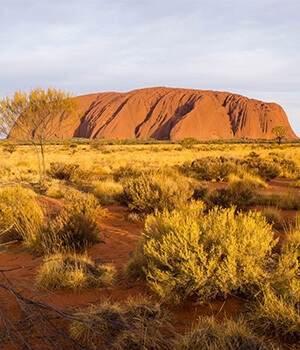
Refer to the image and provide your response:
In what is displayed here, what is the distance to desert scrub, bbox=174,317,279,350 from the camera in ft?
8.49

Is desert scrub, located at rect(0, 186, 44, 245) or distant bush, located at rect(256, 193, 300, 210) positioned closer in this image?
desert scrub, located at rect(0, 186, 44, 245)

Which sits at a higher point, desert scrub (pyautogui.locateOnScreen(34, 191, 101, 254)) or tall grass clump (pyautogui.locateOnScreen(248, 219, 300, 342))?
tall grass clump (pyautogui.locateOnScreen(248, 219, 300, 342))

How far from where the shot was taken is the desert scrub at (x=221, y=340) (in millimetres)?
2588

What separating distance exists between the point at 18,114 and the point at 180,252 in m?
12.6

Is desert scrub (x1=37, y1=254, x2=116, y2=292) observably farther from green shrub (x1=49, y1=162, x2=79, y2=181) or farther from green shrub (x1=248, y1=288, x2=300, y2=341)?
green shrub (x1=49, y1=162, x2=79, y2=181)

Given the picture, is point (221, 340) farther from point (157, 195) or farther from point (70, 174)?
point (70, 174)

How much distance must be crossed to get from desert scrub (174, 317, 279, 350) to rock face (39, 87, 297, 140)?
111747mm

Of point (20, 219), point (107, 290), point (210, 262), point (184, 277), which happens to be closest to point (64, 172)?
point (20, 219)

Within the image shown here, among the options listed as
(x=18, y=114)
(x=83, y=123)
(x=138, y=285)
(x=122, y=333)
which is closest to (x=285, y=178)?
(x=18, y=114)

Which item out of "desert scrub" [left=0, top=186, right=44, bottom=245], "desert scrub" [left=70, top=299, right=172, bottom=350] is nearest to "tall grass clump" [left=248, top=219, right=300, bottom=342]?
"desert scrub" [left=70, top=299, right=172, bottom=350]

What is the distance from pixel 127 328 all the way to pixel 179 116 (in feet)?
416

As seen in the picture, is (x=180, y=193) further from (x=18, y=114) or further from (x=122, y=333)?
(x=18, y=114)

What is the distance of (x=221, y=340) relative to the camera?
8.72ft

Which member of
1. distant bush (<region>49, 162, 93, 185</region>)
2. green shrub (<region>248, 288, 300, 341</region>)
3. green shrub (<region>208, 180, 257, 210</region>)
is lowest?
distant bush (<region>49, 162, 93, 185</region>)
